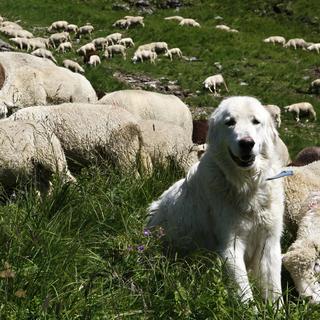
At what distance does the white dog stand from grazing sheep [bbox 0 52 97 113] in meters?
8.50

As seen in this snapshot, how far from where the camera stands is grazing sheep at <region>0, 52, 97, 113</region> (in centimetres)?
1494

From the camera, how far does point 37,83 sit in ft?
50.9

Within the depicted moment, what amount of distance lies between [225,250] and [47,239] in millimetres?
1398

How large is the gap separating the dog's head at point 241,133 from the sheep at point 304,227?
889 mm

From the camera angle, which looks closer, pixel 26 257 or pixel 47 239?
pixel 26 257

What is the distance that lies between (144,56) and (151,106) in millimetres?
12387

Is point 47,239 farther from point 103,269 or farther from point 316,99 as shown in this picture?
point 316,99

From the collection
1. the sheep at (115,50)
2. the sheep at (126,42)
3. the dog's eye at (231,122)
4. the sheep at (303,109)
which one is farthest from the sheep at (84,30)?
the dog's eye at (231,122)

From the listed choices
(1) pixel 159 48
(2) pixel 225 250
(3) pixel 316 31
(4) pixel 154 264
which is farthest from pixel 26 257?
(3) pixel 316 31

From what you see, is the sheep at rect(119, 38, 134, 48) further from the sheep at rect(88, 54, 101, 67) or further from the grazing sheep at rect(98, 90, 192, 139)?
the grazing sheep at rect(98, 90, 192, 139)

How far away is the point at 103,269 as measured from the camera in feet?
16.1

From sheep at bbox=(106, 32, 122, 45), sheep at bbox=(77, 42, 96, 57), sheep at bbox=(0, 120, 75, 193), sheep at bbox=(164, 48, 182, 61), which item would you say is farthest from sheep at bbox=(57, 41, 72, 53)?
sheep at bbox=(0, 120, 75, 193)

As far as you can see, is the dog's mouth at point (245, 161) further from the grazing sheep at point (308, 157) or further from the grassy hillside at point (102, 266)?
the grazing sheep at point (308, 157)

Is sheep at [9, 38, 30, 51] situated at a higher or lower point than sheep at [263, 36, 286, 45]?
higher
